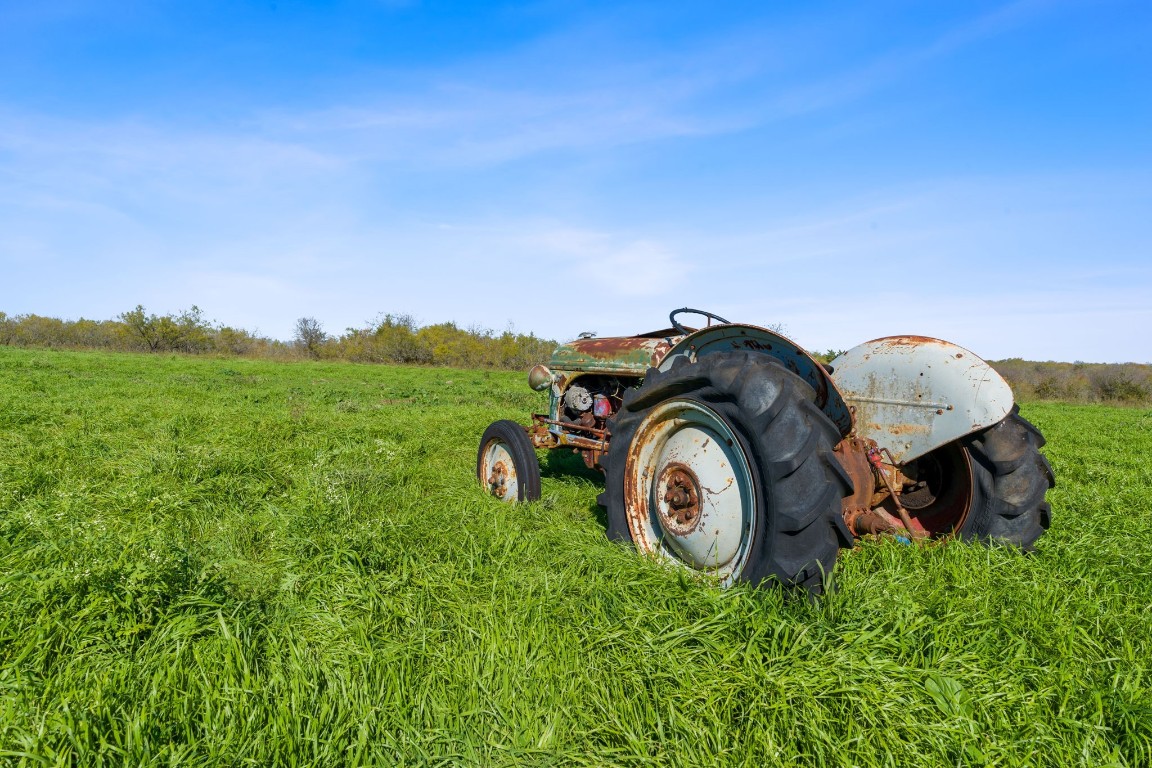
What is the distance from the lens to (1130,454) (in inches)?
311

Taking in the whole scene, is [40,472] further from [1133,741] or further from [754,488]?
[1133,741]

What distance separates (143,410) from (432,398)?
6347 mm

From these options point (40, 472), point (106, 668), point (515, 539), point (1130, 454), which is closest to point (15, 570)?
point (106, 668)

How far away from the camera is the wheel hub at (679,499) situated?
2811mm

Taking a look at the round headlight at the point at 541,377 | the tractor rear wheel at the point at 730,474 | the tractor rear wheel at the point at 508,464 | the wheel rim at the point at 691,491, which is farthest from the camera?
the round headlight at the point at 541,377

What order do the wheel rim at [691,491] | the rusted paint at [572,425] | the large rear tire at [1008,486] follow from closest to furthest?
the wheel rim at [691,491] → the large rear tire at [1008,486] → the rusted paint at [572,425]

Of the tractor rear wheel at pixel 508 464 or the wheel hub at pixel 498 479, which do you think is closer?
the tractor rear wheel at pixel 508 464

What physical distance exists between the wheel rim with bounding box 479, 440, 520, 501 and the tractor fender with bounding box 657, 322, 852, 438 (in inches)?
71.8

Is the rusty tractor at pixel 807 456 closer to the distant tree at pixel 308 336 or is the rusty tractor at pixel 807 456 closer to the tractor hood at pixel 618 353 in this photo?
the tractor hood at pixel 618 353

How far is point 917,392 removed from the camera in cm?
293

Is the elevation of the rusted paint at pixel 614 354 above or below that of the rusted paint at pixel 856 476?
above

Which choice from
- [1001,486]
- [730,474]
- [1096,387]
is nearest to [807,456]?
[730,474]

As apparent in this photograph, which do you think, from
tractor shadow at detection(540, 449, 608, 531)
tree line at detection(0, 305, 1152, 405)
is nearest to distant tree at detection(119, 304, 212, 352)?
A: tree line at detection(0, 305, 1152, 405)

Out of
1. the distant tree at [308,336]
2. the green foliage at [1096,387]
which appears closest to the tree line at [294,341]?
the distant tree at [308,336]
